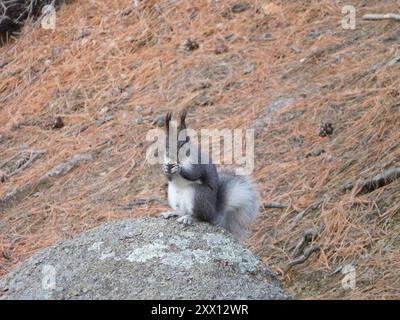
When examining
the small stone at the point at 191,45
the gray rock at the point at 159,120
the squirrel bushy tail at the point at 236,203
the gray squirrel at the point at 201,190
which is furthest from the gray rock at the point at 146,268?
the small stone at the point at 191,45

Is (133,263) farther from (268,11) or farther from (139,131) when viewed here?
(268,11)

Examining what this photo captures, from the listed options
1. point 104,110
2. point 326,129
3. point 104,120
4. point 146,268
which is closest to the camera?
point 146,268

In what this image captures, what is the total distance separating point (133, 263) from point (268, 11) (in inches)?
161

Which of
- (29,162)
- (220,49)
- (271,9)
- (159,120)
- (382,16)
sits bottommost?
(29,162)

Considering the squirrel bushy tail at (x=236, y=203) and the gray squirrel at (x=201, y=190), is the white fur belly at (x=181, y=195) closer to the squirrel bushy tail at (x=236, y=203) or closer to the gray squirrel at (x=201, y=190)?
the gray squirrel at (x=201, y=190)

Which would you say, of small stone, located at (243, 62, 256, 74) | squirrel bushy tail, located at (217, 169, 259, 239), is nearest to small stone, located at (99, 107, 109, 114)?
small stone, located at (243, 62, 256, 74)

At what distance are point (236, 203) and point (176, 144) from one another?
1.79ft

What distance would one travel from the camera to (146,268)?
12.3 feet

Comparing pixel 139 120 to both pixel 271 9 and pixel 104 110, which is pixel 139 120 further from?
pixel 271 9

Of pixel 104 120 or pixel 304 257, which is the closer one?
pixel 304 257

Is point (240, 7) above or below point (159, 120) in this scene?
above

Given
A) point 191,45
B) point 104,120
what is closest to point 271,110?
point 191,45

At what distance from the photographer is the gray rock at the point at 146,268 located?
3654 millimetres

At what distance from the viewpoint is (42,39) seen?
8.30 m
